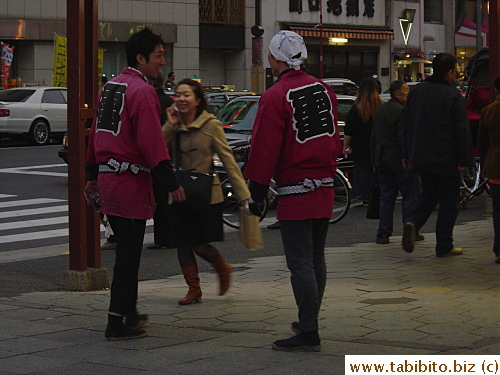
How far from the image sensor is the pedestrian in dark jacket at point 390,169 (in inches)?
428

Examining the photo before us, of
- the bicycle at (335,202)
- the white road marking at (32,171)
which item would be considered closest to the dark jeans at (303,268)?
the bicycle at (335,202)

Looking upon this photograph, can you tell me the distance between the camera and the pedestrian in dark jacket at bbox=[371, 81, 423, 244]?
1088 cm

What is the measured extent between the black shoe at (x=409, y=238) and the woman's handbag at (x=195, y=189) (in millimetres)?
2692

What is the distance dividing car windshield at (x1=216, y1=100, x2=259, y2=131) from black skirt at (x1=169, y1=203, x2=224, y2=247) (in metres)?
7.40

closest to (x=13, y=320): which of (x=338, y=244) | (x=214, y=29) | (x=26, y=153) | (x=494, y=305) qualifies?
(x=494, y=305)

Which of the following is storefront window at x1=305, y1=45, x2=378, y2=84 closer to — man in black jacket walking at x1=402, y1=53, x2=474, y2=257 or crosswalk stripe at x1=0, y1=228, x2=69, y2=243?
crosswalk stripe at x1=0, y1=228, x2=69, y2=243

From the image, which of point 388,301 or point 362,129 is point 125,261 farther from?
point 362,129

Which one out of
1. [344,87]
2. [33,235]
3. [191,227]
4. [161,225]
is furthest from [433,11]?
[191,227]

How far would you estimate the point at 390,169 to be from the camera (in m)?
11.0

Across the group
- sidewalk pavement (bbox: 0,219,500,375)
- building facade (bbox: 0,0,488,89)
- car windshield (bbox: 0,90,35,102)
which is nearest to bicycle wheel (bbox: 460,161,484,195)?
sidewalk pavement (bbox: 0,219,500,375)

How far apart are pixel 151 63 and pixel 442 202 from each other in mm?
3984

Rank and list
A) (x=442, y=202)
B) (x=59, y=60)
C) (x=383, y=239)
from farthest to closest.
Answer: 1. (x=59, y=60)
2. (x=383, y=239)
3. (x=442, y=202)

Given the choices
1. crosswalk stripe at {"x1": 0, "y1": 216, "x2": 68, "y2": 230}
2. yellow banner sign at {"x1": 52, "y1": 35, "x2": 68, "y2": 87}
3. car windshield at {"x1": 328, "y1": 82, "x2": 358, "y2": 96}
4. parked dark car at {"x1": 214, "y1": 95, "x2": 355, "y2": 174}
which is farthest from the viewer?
yellow banner sign at {"x1": 52, "y1": 35, "x2": 68, "y2": 87}

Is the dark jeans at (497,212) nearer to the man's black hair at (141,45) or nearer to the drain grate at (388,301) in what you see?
the drain grate at (388,301)
